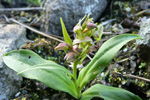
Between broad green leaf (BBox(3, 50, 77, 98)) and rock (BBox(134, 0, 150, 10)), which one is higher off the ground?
rock (BBox(134, 0, 150, 10))

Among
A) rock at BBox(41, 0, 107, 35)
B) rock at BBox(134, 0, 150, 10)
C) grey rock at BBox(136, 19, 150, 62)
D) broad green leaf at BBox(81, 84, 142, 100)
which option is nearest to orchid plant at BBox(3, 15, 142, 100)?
broad green leaf at BBox(81, 84, 142, 100)

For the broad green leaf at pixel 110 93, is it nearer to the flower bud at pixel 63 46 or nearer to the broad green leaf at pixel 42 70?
the broad green leaf at pixel 42 70

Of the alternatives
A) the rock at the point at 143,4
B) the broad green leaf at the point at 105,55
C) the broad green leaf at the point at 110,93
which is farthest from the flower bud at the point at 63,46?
the rock at the point at 143,4

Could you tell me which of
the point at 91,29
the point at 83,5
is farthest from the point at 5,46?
the point at 83,5

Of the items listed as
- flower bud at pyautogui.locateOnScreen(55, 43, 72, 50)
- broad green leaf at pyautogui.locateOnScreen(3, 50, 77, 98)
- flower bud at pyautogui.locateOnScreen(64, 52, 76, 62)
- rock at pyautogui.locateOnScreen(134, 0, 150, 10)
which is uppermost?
rock at pyautogui.locateOnScreen(134, 0, 150, 10)

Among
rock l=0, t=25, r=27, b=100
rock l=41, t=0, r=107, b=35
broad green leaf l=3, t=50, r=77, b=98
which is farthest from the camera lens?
rock l=41, t=0, r=107, b=35

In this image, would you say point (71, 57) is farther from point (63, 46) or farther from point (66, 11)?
point (66, 11)

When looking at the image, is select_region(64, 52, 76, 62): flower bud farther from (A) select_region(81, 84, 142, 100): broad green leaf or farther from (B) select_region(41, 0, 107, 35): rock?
(B) select_region(41, 0, 107, 35): rock
